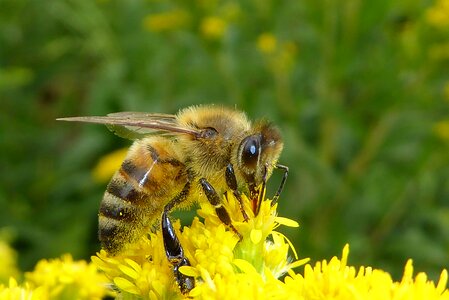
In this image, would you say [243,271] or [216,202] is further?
[216,202]

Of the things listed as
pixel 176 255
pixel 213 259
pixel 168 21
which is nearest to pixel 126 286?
pixel 176 255

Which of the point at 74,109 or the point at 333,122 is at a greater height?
the point at 74,109

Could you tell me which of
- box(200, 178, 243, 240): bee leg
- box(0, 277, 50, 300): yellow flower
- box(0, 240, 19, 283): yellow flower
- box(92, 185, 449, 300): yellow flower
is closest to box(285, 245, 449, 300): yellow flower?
box(92, 185, 449, 300): yellow flower

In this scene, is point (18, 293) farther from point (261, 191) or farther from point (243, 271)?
point (261, 191)

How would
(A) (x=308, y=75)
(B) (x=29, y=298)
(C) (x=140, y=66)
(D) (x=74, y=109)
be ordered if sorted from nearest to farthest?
(B) (x=29, y=298), (A) (x=308, y=75), (C) (x=140, y=66), (D) (x=74, y=109)

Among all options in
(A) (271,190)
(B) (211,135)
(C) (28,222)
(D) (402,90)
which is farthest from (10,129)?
(B) (211,135)

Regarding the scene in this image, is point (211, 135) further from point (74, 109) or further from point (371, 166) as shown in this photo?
point (74, 109)

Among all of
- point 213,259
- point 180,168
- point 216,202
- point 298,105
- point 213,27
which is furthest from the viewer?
point 298,105

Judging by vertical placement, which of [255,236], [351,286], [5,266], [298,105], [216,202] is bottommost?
[351,286]
